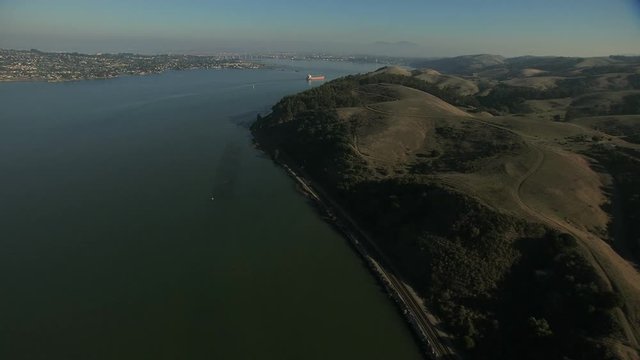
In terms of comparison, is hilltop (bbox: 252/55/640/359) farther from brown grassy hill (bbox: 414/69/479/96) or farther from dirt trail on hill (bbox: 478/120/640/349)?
brown grassy hill (bbox: 414/69/479/96)

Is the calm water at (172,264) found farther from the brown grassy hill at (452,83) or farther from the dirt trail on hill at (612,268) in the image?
the brown grassy hill at (452,83)

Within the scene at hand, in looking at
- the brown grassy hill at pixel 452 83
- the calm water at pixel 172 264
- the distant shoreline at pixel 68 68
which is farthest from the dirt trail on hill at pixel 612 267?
the distant shoreline at pixel 68 68

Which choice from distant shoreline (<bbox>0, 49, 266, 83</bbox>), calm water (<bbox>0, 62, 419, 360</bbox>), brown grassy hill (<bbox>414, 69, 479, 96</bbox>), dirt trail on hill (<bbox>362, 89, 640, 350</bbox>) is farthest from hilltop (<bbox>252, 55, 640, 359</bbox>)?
distant shoreline (<bbox>0, 49, 266, 83</bbox>)

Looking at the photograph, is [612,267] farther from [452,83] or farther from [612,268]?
[452,83]

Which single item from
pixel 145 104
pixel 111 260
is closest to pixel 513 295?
pixel 111 260

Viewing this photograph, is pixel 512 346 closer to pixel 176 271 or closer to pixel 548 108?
pixel 176 271
